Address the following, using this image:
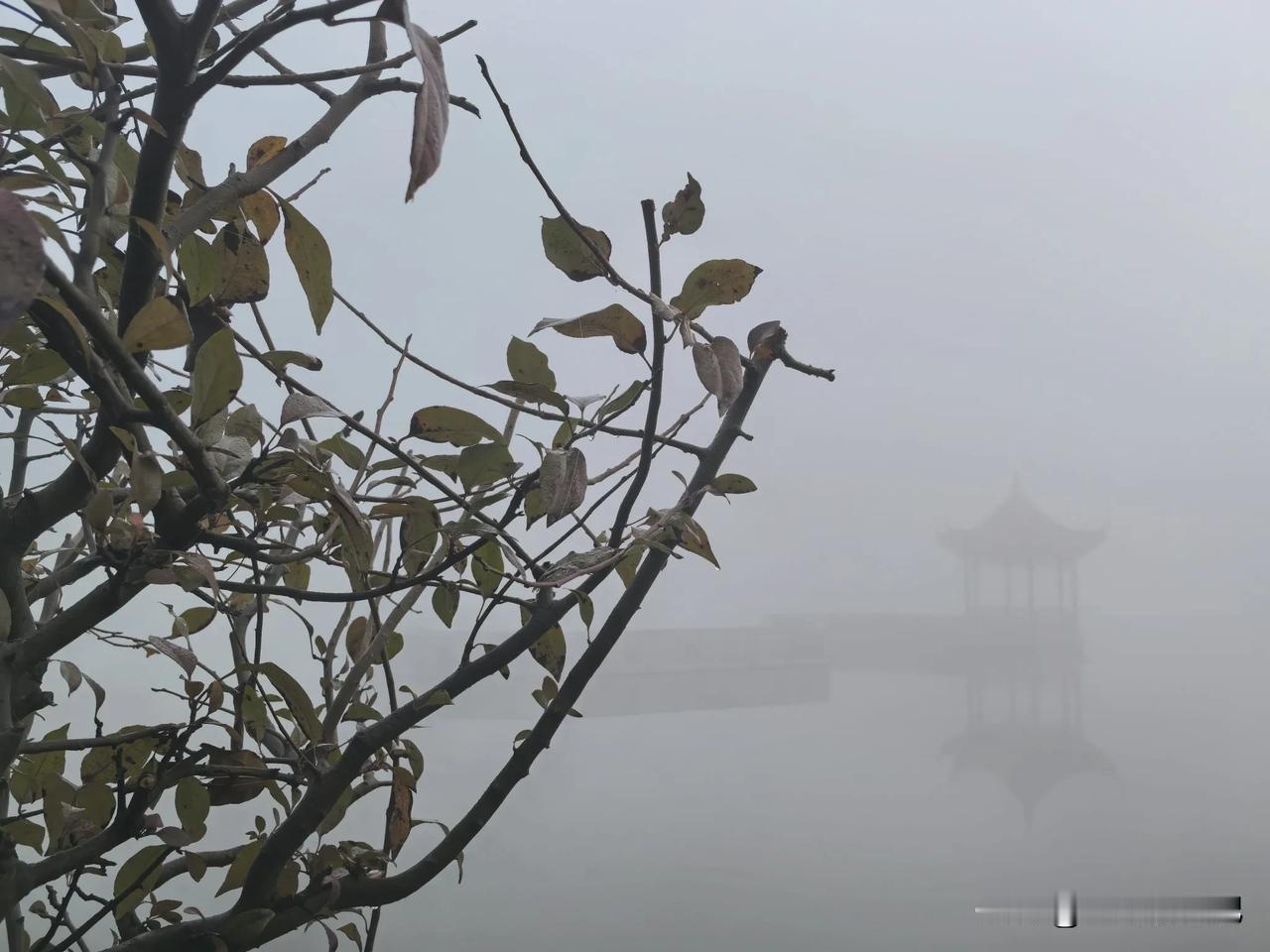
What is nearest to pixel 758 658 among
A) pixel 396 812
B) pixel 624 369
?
pixel 624 369

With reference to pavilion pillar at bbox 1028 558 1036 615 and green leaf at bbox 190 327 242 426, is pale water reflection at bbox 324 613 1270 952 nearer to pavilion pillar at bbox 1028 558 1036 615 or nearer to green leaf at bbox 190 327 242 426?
pavilion pillar at bbox 1028 558 1036 615

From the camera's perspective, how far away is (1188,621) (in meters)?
1.19

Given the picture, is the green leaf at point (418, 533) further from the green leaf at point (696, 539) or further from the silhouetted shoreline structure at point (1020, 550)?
the silhouetted shoreline structure at point (1020, 550)

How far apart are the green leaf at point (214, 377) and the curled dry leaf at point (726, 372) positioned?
0.12 meters

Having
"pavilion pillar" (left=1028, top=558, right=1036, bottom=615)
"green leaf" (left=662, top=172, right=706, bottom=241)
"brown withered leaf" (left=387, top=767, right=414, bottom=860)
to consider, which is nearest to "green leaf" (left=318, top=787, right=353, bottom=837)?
"brown withered leaf" (left=387, top=767, right=414, bottom=860)

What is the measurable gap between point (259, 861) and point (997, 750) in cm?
103

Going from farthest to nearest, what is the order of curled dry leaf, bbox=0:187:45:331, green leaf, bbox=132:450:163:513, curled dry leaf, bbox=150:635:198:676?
curled dry leaf, bbox=150:635:198:676 → green leaf, bbox=132:450:163:513 → curled dry leaf, bbox=0:187:45:331

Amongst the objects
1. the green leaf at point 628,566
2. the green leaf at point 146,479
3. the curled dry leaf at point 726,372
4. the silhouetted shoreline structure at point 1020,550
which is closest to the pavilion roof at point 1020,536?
the silhouetted shoreline structure at point 1020,550

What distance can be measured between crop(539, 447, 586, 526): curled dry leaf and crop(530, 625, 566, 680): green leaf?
0.41ft

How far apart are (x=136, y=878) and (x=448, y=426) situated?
0.24 meters

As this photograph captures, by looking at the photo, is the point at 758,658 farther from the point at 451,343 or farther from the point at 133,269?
the point at 133,269

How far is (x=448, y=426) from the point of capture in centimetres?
30

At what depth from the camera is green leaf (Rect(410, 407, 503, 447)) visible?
0.30 metres

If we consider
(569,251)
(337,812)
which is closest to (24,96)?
(569,251)
